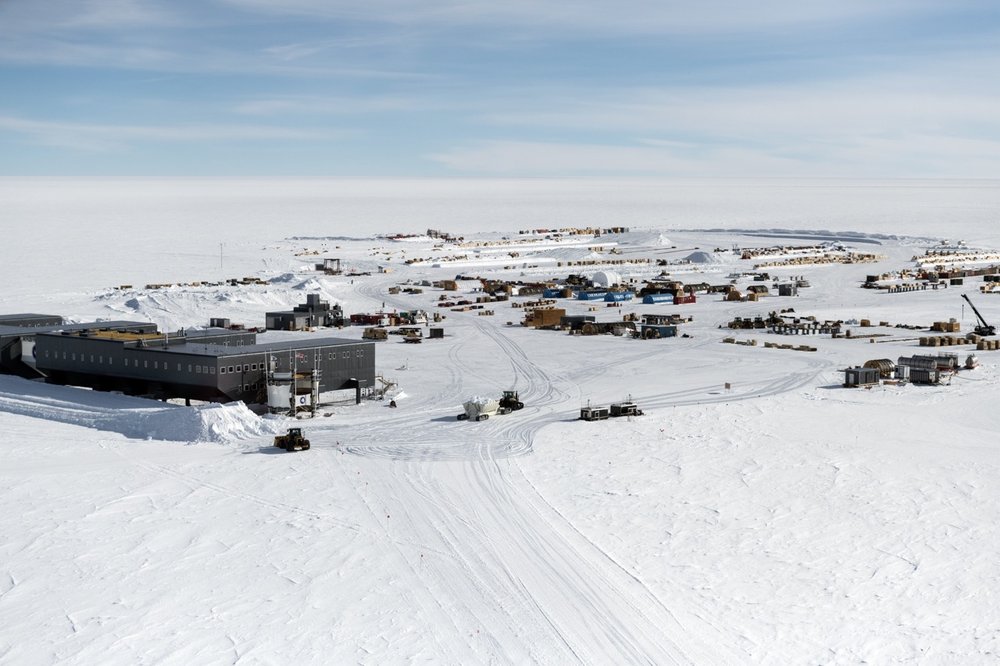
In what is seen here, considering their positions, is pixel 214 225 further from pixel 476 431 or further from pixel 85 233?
pixel 476 431

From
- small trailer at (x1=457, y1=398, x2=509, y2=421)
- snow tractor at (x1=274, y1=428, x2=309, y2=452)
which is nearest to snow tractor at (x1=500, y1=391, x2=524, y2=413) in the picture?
small trailer at (x1=457, y1=398, x2=509, y2=421)

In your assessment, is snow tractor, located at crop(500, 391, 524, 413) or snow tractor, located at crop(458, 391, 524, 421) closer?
snow tractor, located at crop(458, 391, 524, 421)

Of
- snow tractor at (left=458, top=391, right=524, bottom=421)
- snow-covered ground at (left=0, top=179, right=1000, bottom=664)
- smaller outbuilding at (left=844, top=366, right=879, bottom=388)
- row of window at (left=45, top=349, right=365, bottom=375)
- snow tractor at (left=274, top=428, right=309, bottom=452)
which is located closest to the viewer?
snow-covered ground at (left=0, top=179, right=1000, bottom=664)

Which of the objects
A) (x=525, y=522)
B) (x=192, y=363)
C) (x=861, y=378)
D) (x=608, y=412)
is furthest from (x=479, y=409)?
(x=861, y=378)

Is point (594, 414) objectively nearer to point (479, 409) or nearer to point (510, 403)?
point (510, 403)

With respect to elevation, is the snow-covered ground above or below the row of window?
below

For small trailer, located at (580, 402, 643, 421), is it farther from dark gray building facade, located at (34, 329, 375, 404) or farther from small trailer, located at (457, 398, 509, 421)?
dark gray building facade, located at (34, 329, 375, 404)

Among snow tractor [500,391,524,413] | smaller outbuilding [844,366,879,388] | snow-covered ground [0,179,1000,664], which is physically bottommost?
snow-covered ground [0,179,1000,664]

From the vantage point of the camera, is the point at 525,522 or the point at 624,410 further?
the point at 624,410

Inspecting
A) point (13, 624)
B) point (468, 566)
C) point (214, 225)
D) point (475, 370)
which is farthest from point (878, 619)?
point (214, 225)

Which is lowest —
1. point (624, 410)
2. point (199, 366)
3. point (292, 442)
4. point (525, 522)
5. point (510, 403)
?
point (525, 522)
